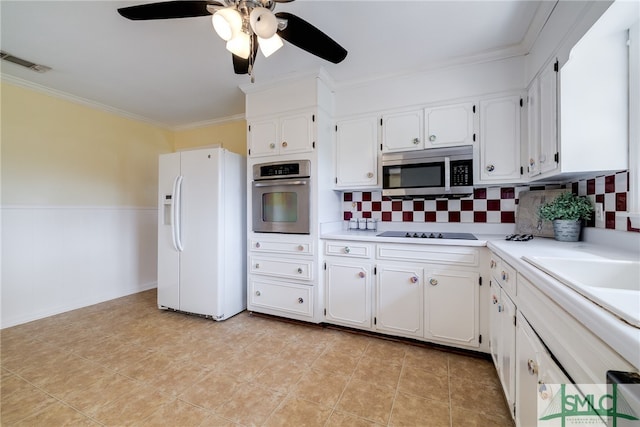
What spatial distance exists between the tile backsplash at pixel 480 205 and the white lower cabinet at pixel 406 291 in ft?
2.13

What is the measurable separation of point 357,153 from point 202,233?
1.82 meters

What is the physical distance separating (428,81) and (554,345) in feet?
7.39

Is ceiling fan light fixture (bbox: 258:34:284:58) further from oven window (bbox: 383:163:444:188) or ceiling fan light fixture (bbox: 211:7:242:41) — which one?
oven window (bbox: 383:163:444:188)

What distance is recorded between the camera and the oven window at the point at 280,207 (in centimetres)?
262

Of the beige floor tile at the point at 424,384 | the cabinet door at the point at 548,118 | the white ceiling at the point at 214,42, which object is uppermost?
the white ceiling at the point at 214,42

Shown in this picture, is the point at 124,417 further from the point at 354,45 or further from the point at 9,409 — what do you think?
the point at 354,45

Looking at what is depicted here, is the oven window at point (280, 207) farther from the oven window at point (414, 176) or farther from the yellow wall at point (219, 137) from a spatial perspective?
the yellow wall at point (219, 137)

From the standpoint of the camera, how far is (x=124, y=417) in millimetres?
1443

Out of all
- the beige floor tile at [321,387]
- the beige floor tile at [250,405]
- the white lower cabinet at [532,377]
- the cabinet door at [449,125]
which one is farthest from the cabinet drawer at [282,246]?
the white lower cabinet at [532,377]

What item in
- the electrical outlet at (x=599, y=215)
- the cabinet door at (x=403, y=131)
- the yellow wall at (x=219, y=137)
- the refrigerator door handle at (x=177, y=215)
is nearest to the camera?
the electrical outlet at (x=599, y=215)

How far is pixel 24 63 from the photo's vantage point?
2.39 meters

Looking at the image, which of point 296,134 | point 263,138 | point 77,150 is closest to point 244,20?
point 296,134

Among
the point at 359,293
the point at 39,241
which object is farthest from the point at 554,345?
the point at 39,241

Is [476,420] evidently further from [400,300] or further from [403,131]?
[403,131]
